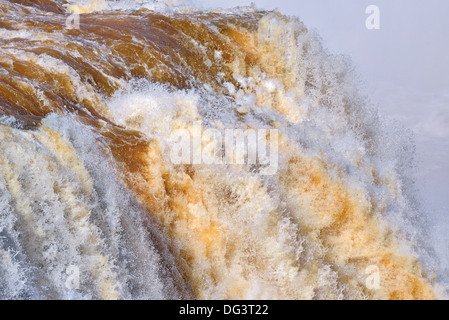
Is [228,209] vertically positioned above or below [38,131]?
below

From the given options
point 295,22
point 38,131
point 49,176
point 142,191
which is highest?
point 295,22

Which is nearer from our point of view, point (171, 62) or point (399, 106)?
point (171, 62)

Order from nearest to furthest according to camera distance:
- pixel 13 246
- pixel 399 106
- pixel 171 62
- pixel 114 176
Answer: pixel 13 246, pixel 114 176, pixel 171 62, pixel 399 106


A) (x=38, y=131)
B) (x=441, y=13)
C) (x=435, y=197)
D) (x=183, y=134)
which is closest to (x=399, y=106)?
(x=435, y=197)
